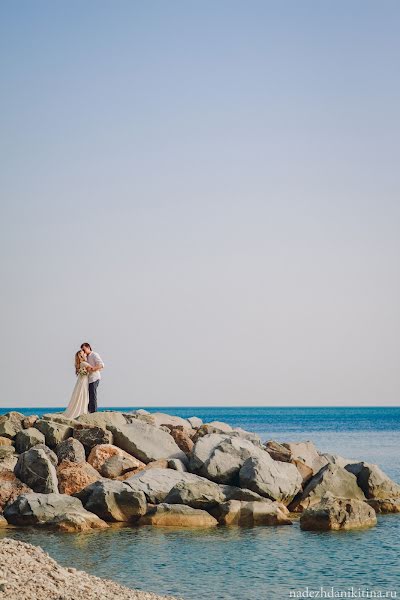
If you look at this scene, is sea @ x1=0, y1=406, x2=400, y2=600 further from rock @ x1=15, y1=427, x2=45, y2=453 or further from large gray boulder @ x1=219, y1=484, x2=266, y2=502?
rock @ x1=15, y1=427, x2=45, y2=453

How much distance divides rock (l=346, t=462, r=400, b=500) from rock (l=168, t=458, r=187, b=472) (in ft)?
15.9

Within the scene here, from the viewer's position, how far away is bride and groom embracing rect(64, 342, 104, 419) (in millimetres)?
26281

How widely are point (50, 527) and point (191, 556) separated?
12.7 ft

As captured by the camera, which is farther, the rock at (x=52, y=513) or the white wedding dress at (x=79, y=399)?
the white wedding dress at (x=79, y=399)

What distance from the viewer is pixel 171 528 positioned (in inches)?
739

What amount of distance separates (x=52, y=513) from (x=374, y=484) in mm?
8981

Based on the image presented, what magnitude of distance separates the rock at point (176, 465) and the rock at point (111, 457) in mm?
771

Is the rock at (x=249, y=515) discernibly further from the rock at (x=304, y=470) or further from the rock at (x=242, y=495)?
the rock at (x=304, y=470)

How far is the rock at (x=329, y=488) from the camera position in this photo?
858 inches

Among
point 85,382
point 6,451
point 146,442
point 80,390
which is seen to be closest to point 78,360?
point 85,382

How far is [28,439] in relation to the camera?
22.9 meters

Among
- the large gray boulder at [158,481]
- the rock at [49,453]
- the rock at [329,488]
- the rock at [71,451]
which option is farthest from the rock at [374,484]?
the rock at [49,453]

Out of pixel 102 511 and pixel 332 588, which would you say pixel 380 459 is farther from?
pixel 332 588

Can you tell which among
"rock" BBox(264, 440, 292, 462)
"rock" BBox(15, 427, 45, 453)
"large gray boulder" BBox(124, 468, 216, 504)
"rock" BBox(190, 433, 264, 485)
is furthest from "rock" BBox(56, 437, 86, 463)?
"rock" BBox(264, 440, 292, 462)
